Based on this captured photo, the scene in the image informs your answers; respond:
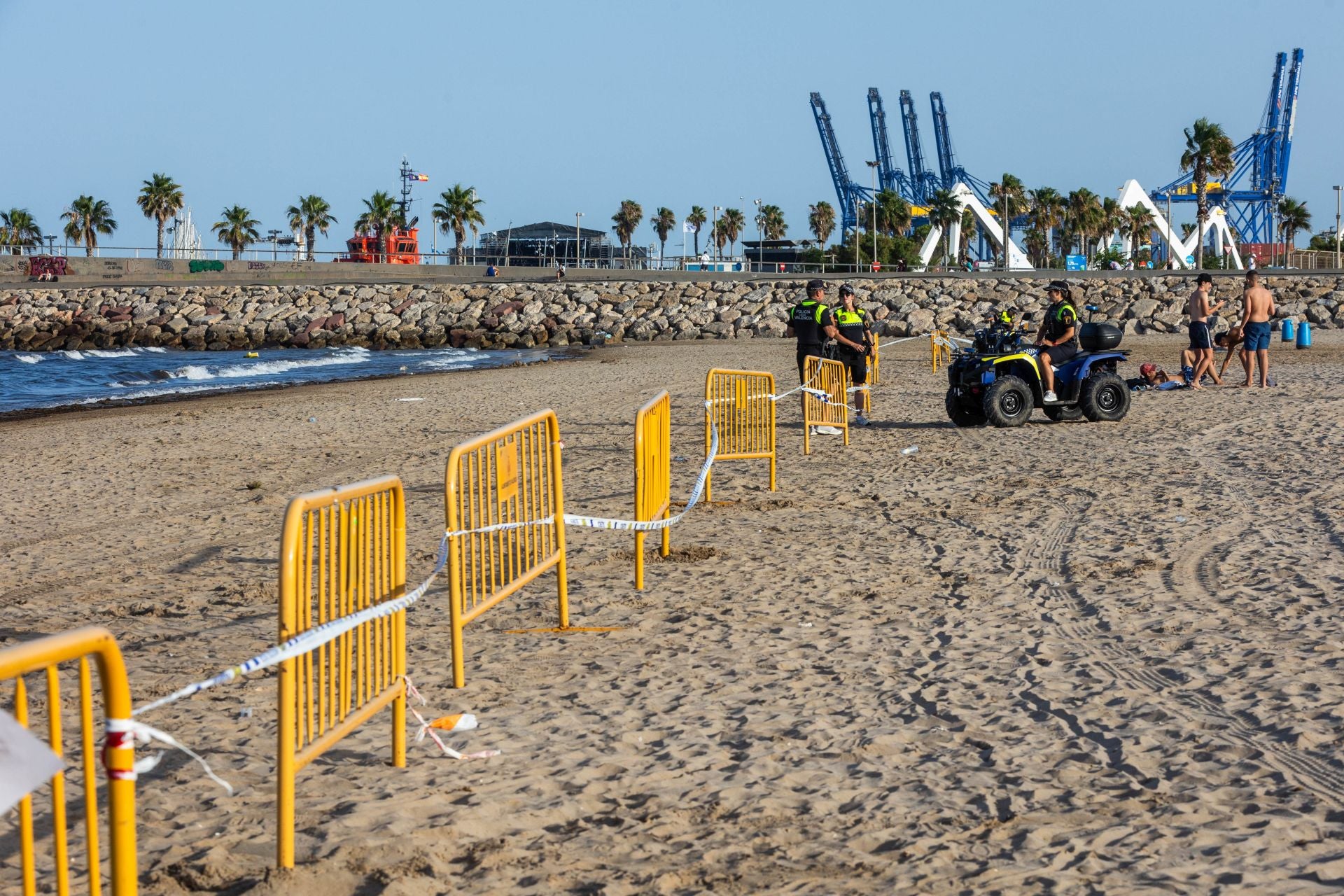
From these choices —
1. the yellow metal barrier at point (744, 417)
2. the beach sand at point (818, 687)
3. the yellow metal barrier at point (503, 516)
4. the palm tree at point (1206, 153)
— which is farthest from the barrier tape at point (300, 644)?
the palm tree at point (1206, 153)

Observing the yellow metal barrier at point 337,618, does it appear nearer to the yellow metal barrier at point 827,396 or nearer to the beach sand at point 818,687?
the beach sand at point 818,687

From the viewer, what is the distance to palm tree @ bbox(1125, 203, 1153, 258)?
10244cm

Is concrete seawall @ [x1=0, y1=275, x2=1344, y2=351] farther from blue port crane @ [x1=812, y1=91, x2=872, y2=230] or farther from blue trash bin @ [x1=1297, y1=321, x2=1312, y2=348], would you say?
blue port crane @ [x1=812, y1=91, x2=872, y2=230]

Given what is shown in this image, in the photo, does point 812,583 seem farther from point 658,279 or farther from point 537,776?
point 658,279

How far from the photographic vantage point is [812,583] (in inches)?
295

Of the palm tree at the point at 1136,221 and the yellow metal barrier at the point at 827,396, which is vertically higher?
the palm tree at the point at 1136,221

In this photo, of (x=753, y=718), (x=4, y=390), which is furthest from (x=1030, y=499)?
(x=4, y=390)

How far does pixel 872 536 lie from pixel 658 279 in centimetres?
5109

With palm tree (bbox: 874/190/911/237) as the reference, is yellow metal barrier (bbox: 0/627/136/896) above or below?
below

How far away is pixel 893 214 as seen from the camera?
104 metres

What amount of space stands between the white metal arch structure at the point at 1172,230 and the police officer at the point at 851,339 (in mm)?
77964

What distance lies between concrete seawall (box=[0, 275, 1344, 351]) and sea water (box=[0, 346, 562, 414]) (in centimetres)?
327

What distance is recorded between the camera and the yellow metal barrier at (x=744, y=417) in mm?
10758

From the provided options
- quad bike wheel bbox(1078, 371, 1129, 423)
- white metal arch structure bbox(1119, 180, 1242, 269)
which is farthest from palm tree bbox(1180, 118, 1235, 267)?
quad bike wheel bbox(1078, 371, 1129, 423)
